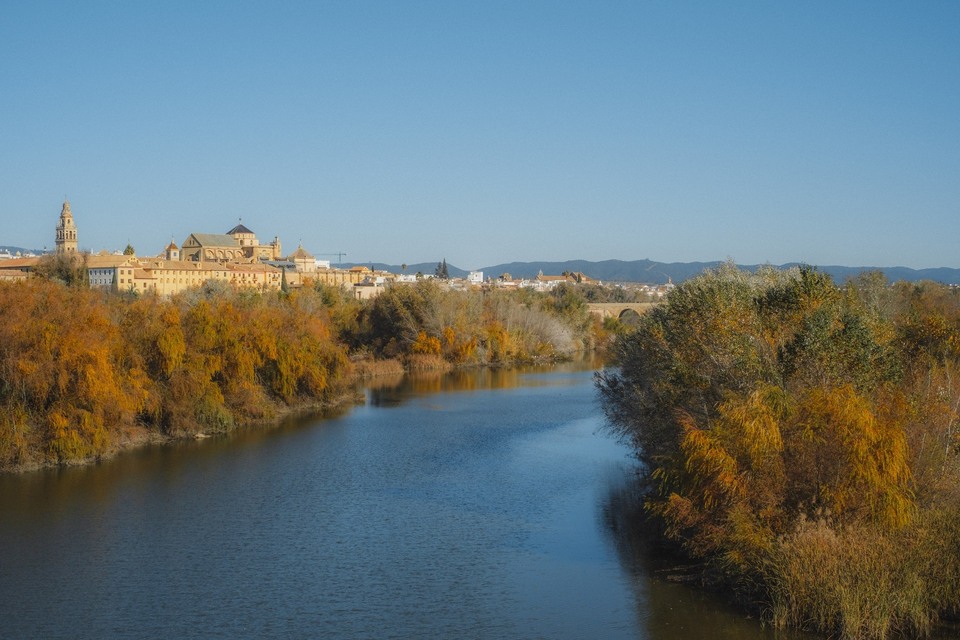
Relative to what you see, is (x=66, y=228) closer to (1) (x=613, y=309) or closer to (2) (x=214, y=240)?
(2) (x=214, y=240)

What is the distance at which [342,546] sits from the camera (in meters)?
19.1

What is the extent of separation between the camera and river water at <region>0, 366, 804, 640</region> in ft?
49.5

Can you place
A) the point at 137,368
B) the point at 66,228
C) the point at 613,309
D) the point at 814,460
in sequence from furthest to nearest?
the point at 66,228
the point at 613,309
the point at 137,368
the point at 814,460

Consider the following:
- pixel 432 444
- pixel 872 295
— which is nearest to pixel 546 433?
pixel 432 444

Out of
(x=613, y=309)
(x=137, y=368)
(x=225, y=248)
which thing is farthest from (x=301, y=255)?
(x=137, y=368)

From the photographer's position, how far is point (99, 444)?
26.5 meters

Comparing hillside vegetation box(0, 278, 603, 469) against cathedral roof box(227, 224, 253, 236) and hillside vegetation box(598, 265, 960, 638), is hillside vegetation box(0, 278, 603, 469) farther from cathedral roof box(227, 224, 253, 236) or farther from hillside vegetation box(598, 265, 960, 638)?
cathedral roof box(227, 224, 253, 236)

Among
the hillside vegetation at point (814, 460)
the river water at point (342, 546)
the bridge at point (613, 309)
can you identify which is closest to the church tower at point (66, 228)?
the bridge at point (613, 309)

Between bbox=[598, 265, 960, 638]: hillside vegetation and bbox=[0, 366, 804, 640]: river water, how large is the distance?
1.32 m

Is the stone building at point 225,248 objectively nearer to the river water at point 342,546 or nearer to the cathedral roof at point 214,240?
the cathedral roof at point 214,240

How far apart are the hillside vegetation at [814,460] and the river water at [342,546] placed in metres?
1.32

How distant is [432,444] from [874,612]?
18.5 meters

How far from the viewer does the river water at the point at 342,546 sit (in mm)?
15102

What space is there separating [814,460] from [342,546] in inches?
377
